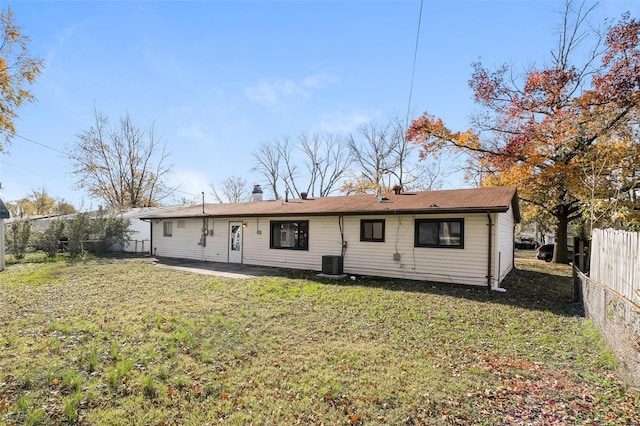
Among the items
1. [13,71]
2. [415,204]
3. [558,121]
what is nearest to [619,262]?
[415,204]

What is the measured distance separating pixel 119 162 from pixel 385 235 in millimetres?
31880

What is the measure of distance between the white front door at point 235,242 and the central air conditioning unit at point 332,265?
4897 millimetres

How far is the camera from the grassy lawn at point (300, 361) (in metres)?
3.22

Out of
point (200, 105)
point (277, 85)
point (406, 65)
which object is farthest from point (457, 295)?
point (200, 105)

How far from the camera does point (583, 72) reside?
1505 centimetres

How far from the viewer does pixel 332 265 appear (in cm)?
1130

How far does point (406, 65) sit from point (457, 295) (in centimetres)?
684

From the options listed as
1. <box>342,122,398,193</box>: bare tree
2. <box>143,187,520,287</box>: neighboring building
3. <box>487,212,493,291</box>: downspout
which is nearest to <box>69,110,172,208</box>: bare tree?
<box>342,122,398,193</box>: bare tree

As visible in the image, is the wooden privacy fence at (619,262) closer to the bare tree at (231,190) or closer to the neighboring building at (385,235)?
the neighboring building at (385,235)

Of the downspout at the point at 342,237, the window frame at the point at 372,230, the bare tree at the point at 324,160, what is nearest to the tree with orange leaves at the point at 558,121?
the window frame at the point at 372,230

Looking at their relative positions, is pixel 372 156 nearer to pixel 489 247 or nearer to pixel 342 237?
pixel 342 237

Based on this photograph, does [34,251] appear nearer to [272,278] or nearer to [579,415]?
[272,278]

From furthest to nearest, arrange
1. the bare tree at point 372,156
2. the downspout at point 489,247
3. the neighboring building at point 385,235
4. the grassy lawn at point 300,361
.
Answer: the bare tree at point 372,156
the neighboring building at point 385,235
the downspout at point 489,247
the grassy lawn at point 300,361

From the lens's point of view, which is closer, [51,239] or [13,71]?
[13,71]
